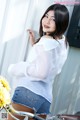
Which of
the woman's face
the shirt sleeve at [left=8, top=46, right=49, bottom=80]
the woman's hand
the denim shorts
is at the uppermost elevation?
the woman's face

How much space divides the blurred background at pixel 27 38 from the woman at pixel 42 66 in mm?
315

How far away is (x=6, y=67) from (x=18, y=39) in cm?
26

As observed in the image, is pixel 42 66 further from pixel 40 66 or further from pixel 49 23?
pixel 49 23

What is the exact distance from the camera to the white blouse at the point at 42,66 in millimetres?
1998

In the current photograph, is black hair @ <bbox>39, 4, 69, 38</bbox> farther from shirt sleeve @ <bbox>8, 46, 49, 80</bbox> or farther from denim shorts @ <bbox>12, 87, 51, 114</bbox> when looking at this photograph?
denim shorts @ <bbox>12, 87, 51, 114</bbox>

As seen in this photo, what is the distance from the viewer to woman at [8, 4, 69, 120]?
2.01 meters

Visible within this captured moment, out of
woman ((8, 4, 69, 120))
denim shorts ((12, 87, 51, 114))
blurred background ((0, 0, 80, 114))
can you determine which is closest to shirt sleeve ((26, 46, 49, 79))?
woman ((8, 4, 69, 120))

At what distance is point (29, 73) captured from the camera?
2.08m

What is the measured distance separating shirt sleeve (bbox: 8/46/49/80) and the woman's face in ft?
0.52

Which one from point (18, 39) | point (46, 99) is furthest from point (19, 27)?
point (46, 99)

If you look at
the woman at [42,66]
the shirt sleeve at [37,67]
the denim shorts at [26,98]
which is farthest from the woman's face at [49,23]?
the denim shorts at [26,98]

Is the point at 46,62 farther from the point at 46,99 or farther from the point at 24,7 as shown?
the point at 24,7

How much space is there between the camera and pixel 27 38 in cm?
245

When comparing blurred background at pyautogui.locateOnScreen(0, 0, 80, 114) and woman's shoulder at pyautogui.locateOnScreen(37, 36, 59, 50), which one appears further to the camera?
blurred background at pyautogui.locateOnScreen(0, 0, 80, 114)
